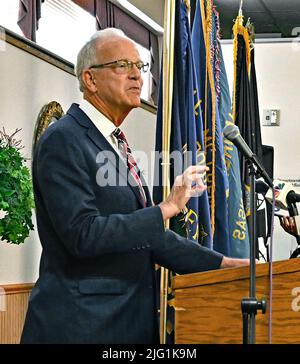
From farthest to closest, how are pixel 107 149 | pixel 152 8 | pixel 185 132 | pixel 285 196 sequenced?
pixel 152 8, pixel 185 132, pixel 285 196, pixel 107 149

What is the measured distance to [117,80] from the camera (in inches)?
79.1

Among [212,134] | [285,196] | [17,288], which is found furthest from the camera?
[17,288]

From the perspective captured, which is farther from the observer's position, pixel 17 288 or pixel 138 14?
pixel 138 14

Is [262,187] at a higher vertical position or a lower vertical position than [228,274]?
higher

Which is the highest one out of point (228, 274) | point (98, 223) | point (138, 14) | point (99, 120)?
point (138, 14)

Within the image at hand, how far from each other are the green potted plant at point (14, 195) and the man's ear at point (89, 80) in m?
1.52

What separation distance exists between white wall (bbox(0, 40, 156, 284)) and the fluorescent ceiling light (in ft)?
3.68

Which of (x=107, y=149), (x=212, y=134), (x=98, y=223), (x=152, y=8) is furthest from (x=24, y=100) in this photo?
(x=98, y=223)

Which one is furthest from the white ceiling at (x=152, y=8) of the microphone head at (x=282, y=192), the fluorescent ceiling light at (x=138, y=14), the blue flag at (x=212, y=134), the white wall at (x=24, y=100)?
the microphone head at (x=282, y=192)

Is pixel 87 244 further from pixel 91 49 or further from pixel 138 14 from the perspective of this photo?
pixel 138 14

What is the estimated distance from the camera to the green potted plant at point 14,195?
3.51 metres

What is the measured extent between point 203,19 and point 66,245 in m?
2.43

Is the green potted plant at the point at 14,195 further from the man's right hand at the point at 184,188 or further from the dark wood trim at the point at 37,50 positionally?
the man's right hand at the point at 184,188

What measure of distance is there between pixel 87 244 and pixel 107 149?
278 mm
